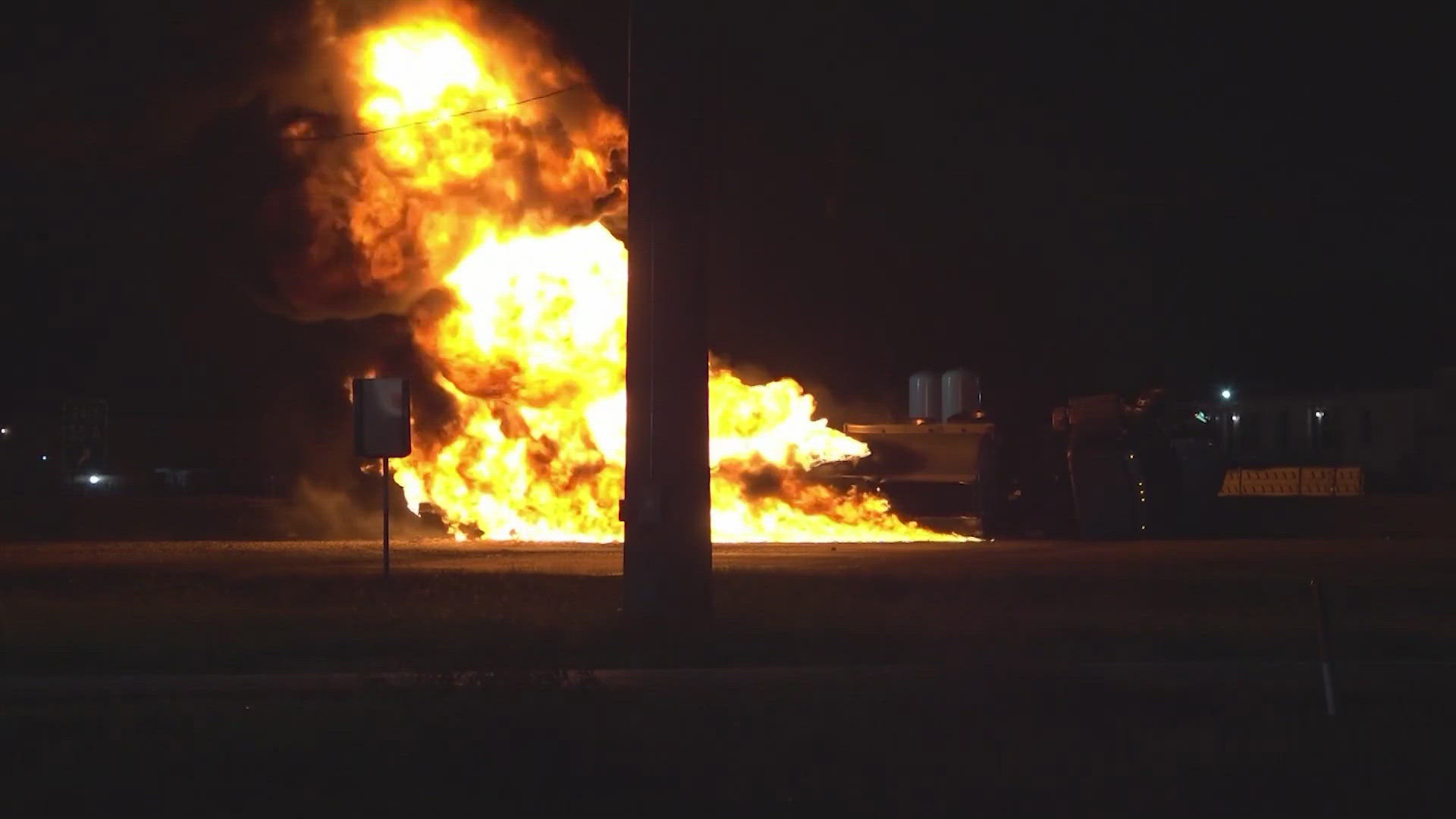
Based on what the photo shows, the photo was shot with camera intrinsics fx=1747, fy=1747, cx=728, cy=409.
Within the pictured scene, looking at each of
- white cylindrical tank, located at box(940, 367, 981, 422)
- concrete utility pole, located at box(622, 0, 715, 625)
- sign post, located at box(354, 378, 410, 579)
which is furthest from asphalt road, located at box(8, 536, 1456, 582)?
concrete utility pole, located at box(622, 0, 715, 625)

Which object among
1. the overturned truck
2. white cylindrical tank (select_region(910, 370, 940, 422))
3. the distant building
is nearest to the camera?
the overturned truck

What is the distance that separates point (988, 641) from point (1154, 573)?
825 centimetres

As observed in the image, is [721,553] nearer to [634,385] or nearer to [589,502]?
[589,502]

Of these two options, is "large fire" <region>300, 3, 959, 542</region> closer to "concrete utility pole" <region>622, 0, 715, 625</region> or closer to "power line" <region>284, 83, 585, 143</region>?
"power line" <region>284, 83, 585, 143</region>

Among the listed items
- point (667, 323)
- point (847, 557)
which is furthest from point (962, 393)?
point (667, 323)

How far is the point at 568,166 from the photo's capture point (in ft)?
95.5

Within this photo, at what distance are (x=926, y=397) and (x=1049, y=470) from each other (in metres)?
3.61

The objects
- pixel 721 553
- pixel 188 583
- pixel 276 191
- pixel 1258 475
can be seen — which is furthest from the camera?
pixel 1258 475

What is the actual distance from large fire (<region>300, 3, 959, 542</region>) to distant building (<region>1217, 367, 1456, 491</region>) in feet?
84.9

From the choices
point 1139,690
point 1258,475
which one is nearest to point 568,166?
point 1139,690

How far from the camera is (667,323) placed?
17.4 m

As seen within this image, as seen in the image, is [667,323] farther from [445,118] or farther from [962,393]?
[962,393]

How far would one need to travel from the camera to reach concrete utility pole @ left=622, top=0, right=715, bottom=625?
1738cm

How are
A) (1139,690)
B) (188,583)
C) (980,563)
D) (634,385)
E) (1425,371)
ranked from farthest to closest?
(1425,371), (980,563), (188,583), (634,385), (1139,690)
